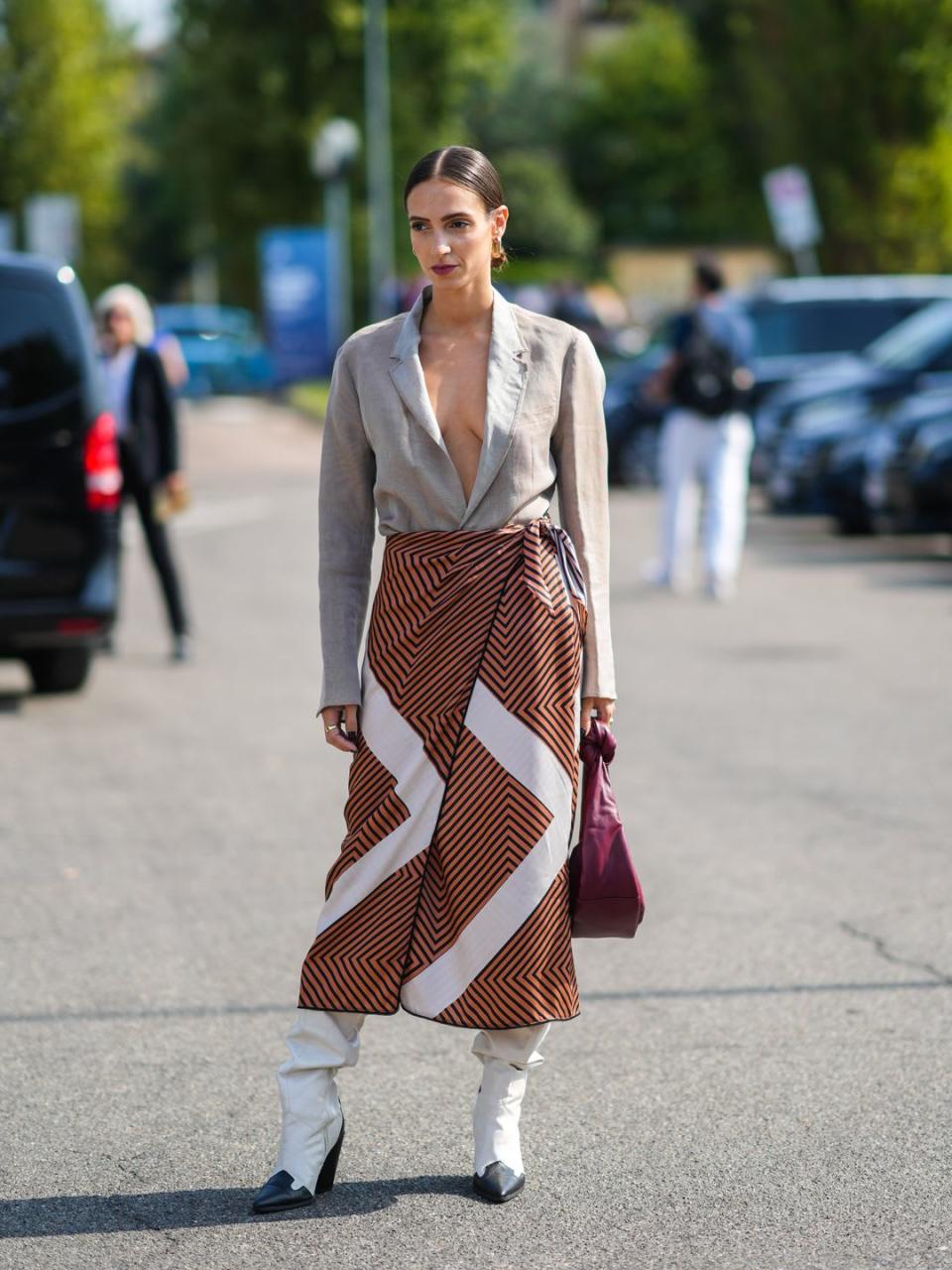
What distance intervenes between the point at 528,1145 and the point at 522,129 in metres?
77.7

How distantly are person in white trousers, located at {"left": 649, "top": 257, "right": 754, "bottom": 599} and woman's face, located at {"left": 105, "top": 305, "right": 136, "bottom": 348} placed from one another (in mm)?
3552

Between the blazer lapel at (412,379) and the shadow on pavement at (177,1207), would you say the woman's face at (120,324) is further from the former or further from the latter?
the shadow on pavement at (177,1207)

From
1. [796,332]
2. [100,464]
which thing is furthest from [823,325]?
[100,464]

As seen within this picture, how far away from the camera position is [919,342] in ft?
69.1

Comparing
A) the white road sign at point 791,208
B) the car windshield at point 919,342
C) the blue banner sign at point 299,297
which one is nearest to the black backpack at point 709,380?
the car windshield at point 919,342

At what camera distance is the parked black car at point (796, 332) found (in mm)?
23984

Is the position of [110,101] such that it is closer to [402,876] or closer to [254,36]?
[254,36]

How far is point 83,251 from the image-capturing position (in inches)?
2635

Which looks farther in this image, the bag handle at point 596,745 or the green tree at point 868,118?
the green tree at point 868,118

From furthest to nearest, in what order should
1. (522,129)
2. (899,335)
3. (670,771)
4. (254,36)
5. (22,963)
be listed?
(522,129) < (254,36) < (899,335) < (670,771) < (22,963)

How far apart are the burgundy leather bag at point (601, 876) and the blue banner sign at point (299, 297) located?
3751 cm

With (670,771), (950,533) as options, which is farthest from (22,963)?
(950,533)

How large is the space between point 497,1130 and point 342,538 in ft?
3.68

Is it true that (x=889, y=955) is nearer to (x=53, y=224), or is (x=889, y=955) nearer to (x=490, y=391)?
(x=490, y=391)
